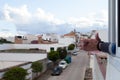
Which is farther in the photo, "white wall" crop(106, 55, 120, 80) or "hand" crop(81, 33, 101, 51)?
"hand" crop(81, 33, 101, 51)

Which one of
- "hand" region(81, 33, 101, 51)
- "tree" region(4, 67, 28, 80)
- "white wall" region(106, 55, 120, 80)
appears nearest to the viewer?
"white wall" region(106, 55, 120, 80)

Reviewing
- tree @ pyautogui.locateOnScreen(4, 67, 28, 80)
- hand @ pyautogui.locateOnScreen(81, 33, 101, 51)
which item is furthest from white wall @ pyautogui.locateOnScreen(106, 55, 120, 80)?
tree @ pyautogui.locateOnScreen(4, 67, 28, 80)

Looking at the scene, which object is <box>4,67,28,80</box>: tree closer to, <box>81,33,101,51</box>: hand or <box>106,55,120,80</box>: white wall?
<box>81,33,101,51</box>: hand

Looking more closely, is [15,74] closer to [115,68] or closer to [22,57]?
[22,57]

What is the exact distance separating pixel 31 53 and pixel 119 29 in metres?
38.0

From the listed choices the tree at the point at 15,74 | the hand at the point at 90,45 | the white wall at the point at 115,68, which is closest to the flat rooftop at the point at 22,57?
the tree at the point at 15,74

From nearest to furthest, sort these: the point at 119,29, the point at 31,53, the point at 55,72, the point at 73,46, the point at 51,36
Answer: the point at 119,29, the point at 55,72, the point at 31,53, the point at 73,46, the point at 51,36

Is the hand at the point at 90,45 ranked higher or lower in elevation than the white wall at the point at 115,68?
higher

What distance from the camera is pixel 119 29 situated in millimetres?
1601

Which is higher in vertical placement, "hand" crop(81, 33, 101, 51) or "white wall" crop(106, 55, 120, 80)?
"hand" crop(81, 33, 101, 51)

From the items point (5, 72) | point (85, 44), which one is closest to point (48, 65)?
point (5, 72)

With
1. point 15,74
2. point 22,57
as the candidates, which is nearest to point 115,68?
point 15,74

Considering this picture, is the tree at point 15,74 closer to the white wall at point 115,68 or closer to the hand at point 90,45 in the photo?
the hand at point 90,45

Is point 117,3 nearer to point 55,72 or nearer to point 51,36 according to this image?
point 55,72
